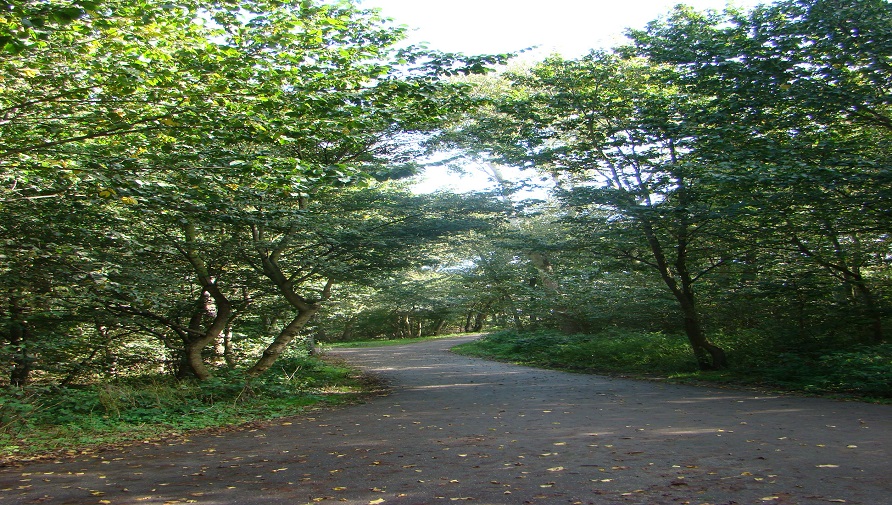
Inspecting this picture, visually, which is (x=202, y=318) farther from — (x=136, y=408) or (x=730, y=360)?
(x=730, y=360)

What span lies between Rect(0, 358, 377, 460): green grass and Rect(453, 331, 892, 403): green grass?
7.53 m

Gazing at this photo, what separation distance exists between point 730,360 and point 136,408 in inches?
496

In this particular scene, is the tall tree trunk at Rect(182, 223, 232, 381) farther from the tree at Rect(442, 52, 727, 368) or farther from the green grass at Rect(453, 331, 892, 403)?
the green grass at Rect(453, 331, 892, 403)

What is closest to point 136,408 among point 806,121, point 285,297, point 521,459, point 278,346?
point 278,346

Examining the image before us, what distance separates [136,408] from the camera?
396 inches

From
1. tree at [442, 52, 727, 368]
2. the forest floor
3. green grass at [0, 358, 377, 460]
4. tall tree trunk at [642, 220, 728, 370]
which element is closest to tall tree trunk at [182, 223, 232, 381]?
green grass at [0, 358, 377, 460]

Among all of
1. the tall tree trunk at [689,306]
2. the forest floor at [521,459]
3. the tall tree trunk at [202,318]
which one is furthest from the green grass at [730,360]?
the tall tree trunk at [202,318]

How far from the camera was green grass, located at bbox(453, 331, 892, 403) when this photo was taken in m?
10.2

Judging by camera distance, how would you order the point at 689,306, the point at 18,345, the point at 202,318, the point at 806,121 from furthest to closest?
the point at 689,306, the point at 202,318, the point at 806,121, the point at 18,345

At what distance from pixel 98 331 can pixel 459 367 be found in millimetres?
10996

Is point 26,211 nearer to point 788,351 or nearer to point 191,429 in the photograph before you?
point 191,429

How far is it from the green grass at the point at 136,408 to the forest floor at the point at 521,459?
2.66ft

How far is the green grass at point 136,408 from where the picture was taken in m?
8.00

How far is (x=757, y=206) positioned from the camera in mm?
11156
